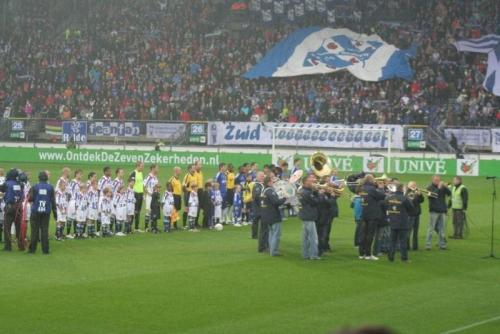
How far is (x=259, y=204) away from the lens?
25391 mm

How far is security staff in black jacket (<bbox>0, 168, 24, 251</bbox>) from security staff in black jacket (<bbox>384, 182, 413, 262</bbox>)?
8504mm

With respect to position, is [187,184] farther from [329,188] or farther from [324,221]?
[329,188]

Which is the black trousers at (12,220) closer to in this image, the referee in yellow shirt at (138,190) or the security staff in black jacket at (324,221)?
the referee in yellow shirt at (138,190)

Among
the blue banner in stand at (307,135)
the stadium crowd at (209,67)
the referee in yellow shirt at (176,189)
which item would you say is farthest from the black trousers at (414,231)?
the stadium crowd at (209,67)

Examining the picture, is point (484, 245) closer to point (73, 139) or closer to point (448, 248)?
point (448, 248)

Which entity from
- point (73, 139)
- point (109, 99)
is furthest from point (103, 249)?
point (109, 99)

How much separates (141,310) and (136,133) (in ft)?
129

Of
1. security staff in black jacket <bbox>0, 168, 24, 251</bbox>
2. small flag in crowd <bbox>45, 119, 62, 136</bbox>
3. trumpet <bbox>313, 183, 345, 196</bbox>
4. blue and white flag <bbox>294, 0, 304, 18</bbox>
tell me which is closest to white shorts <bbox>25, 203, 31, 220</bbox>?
security staff in black jacket <bbox>0, 168, 24, 251</bbox>

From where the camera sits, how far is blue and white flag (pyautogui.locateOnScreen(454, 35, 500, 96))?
179 ft

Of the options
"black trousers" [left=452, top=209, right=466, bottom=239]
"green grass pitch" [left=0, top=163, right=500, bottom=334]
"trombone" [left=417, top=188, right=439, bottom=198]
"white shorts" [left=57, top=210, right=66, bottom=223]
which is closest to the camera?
"green grass pitch" [left=0, top=163, right=500, bottom=334]

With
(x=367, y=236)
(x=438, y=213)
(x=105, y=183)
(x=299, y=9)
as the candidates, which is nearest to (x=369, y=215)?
(x=367, y=236)

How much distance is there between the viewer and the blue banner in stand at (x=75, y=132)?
178 ft

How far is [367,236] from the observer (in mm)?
23375

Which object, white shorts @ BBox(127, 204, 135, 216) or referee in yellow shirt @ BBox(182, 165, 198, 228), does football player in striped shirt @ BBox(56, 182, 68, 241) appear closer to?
white shorts @ BBox(127, 204, 135, 216)
